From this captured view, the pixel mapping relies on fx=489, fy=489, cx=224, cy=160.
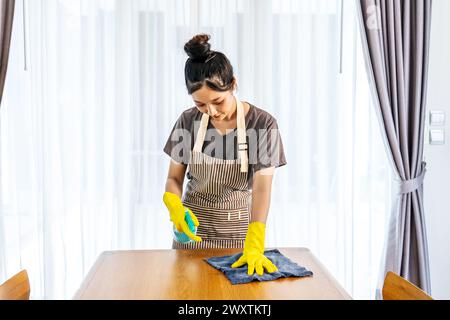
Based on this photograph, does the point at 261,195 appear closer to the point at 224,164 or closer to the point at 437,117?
the point at 224,164

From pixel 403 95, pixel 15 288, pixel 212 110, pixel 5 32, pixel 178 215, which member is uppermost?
pixel 5 32

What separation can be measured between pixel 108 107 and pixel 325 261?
1.53m

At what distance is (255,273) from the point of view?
151 centimetres

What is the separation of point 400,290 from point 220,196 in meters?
0.81

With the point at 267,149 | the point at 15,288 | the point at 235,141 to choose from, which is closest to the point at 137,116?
the point at 235,141

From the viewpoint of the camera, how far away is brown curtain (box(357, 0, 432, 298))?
263 centimetres

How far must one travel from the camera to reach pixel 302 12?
2729 mm

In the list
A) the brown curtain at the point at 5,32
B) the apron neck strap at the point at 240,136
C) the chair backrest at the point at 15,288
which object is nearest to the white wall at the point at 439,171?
the apron neck strap at the point at 240,136

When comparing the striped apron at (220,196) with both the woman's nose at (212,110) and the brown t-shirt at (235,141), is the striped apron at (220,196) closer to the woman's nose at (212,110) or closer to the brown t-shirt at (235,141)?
the brown t-shirt at (235,141)

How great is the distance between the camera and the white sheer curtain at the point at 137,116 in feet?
8.84

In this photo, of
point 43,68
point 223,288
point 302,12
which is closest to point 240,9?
point 302,12

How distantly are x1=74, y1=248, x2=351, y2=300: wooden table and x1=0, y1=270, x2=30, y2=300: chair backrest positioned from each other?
217mm

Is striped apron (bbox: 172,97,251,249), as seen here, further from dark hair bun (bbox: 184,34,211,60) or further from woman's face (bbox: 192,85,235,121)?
dark hair bun (bbox: 184,34,211,60)

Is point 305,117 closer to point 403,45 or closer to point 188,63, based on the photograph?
point 403,45
